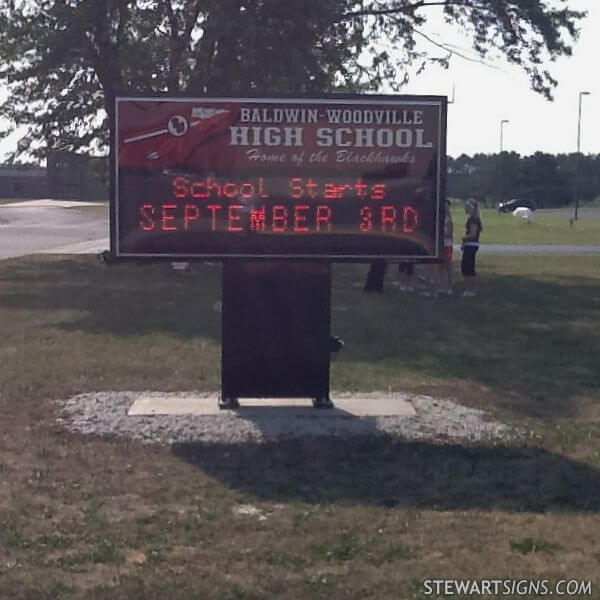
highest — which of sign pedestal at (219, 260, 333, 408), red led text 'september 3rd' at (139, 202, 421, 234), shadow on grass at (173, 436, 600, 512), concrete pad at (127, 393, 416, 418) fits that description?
red led text 'september 3rd' at (139, 202, 421, 234)

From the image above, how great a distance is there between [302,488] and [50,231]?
144 feet

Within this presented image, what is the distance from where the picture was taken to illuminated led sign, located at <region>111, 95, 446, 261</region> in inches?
357

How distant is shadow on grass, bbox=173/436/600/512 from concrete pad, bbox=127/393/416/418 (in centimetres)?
85

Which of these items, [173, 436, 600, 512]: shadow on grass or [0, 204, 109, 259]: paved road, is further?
[0, 204, 109, 259]: paved road

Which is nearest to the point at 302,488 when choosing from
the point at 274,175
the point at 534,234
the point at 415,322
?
the point at 274,175

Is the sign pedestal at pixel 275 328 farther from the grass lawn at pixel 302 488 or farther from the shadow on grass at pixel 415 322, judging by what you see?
the shadow on grass at pixel 415 322

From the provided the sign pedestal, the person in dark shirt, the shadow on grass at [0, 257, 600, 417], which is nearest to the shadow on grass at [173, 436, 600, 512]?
the sign pedestal

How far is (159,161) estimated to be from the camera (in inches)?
358

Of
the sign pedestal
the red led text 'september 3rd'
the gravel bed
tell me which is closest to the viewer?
the gravel bed

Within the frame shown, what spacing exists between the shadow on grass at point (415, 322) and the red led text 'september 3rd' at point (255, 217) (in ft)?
7.55

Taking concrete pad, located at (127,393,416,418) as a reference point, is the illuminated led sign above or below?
above

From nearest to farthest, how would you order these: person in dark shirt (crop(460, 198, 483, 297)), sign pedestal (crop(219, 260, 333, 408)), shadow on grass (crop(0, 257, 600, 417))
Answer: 1. sign pedestal (crop(219, 260, 333, 408))
2. shadow on grass (crop(0, 257, 600, 417))
3. person in dark shirt (crop(460, 198, 483, 297))

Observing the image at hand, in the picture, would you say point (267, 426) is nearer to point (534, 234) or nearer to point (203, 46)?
point (203, 46)

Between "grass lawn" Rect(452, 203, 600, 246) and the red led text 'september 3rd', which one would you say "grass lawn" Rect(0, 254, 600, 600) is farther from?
"grass lawn" Rect(452, 203, 600, 246)
